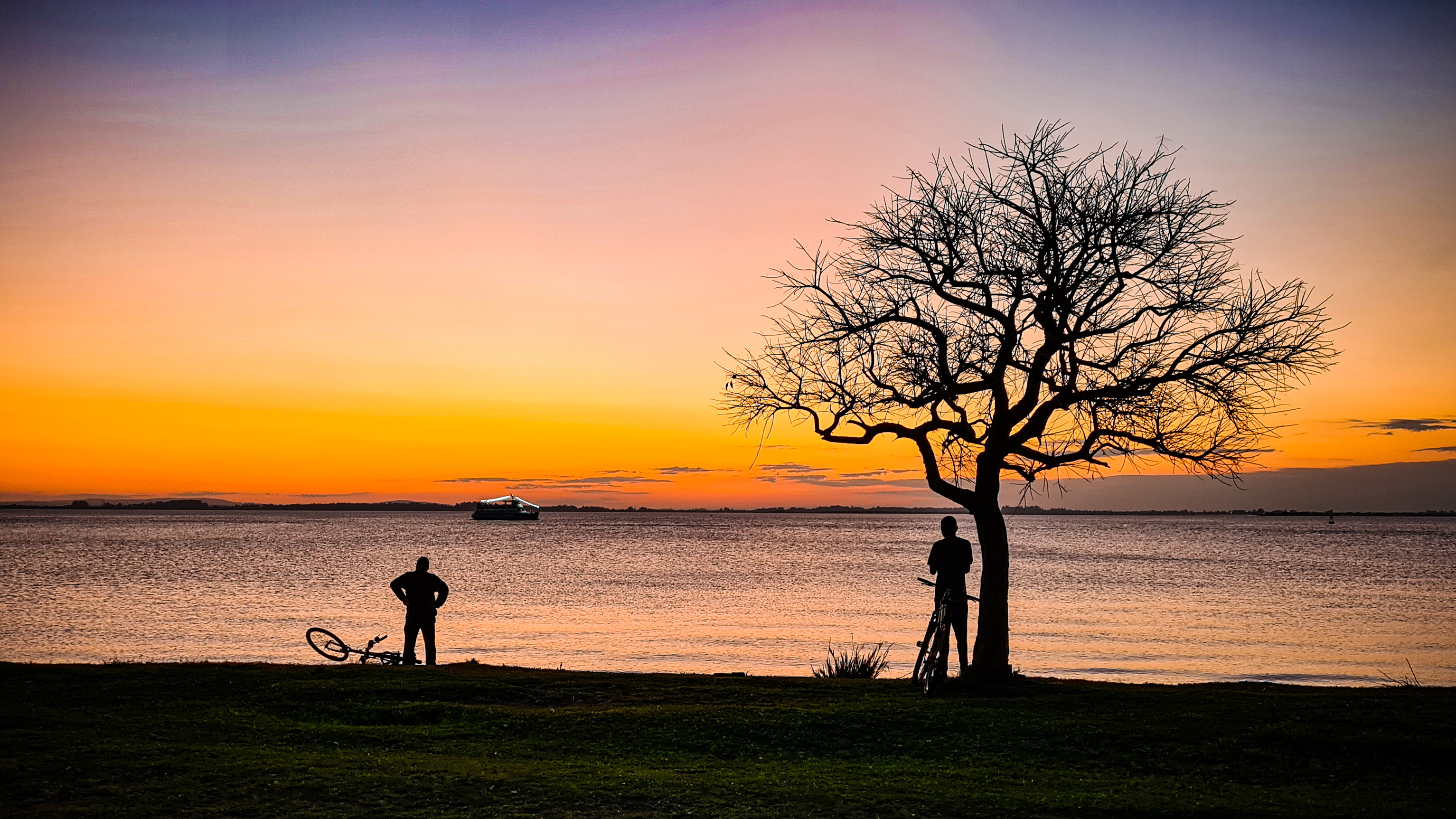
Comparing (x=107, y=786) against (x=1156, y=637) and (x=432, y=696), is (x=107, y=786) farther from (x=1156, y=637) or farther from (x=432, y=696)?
(x=1156, y=637)

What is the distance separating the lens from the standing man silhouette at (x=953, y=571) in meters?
15.2

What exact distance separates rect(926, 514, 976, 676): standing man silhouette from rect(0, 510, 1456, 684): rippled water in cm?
803

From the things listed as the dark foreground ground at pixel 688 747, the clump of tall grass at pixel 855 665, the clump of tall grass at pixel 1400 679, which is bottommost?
the clump of tall grass at pixel 1400 679

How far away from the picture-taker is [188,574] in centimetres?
5684

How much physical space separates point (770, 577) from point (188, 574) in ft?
110

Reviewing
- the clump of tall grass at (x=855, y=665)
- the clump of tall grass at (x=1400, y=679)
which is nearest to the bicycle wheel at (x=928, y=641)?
the clump of tall grass at (x=855, y=665)

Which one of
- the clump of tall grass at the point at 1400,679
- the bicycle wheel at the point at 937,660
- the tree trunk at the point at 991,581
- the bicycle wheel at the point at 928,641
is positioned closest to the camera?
the bicycle wheel at the point at 937,660

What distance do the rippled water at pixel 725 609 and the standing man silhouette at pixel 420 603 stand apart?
6.41 m

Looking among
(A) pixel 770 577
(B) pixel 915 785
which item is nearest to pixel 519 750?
(B) pixel 915 785

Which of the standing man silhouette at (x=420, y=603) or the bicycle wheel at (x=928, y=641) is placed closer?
the bicycle wheel at (x=928, y=641)

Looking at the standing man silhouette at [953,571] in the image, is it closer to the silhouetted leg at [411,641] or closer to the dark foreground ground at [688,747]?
the dark foreground ground at [688,747]

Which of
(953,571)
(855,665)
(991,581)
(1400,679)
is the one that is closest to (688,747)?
(953,571)

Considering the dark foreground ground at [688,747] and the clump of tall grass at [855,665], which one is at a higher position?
the dark foreground ground at [688,747]

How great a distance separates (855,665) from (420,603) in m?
8.61
